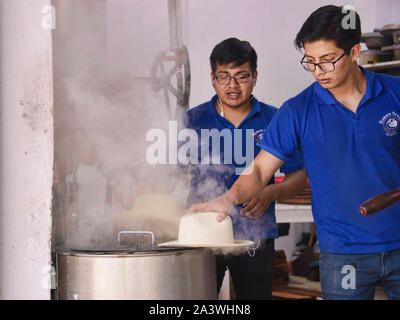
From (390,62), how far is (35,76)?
2.47 m

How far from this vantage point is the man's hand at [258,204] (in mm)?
2596

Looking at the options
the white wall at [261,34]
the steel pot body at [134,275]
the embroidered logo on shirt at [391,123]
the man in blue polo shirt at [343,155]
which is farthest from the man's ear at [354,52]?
the steel pot body at [134,275]

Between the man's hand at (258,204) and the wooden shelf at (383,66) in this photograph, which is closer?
the man's hand at (258,204)

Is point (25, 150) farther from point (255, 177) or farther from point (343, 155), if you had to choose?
point (343, 155)

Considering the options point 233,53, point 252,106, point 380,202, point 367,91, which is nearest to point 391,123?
point 367,91

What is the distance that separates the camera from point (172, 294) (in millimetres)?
1816

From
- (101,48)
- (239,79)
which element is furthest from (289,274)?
(101,48)

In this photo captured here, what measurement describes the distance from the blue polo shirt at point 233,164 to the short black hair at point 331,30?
55cm

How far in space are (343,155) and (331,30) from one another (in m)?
0.55

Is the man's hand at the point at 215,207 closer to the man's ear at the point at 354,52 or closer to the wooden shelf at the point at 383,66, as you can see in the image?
the man's ear at the point at 354,52

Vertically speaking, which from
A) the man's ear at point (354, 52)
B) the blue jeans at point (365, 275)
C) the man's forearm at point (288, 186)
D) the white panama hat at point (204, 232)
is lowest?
the blue jeans at point (365, 275)
